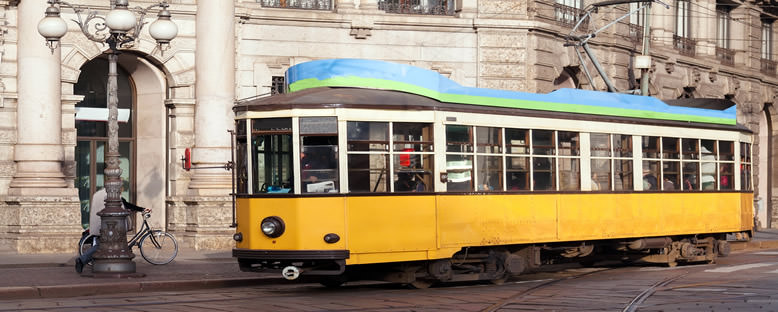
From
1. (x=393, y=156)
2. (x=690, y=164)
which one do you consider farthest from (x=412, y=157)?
(x=690, y=164)

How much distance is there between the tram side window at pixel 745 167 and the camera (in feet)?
74.3

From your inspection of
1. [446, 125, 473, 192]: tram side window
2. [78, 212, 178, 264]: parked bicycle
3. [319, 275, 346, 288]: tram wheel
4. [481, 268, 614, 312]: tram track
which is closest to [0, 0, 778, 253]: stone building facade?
[78, 212, 178, 264]: parked bicycle

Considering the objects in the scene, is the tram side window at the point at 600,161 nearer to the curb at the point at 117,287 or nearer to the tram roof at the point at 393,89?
the tram roof at the point at 393,89

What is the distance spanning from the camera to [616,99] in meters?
19.5

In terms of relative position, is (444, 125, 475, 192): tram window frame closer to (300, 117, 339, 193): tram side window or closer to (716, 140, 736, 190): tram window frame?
(300, 117, 339, 193): tram side window

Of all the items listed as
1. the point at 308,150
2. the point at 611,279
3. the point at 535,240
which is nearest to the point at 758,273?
the point at 611,279

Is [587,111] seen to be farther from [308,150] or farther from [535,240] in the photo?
[308,150]

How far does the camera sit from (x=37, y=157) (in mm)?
23688

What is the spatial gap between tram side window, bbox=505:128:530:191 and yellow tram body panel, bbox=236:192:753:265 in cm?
18

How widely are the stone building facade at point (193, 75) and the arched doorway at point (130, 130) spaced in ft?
0.08

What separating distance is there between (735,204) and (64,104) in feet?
39.9

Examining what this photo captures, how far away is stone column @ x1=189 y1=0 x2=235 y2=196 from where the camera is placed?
25609 mm

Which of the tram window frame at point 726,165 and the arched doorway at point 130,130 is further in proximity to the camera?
the arched doorway at point 130,130

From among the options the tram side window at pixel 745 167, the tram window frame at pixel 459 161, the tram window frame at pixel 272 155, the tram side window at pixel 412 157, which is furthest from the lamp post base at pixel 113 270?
the tram side window at pixel 745 167
